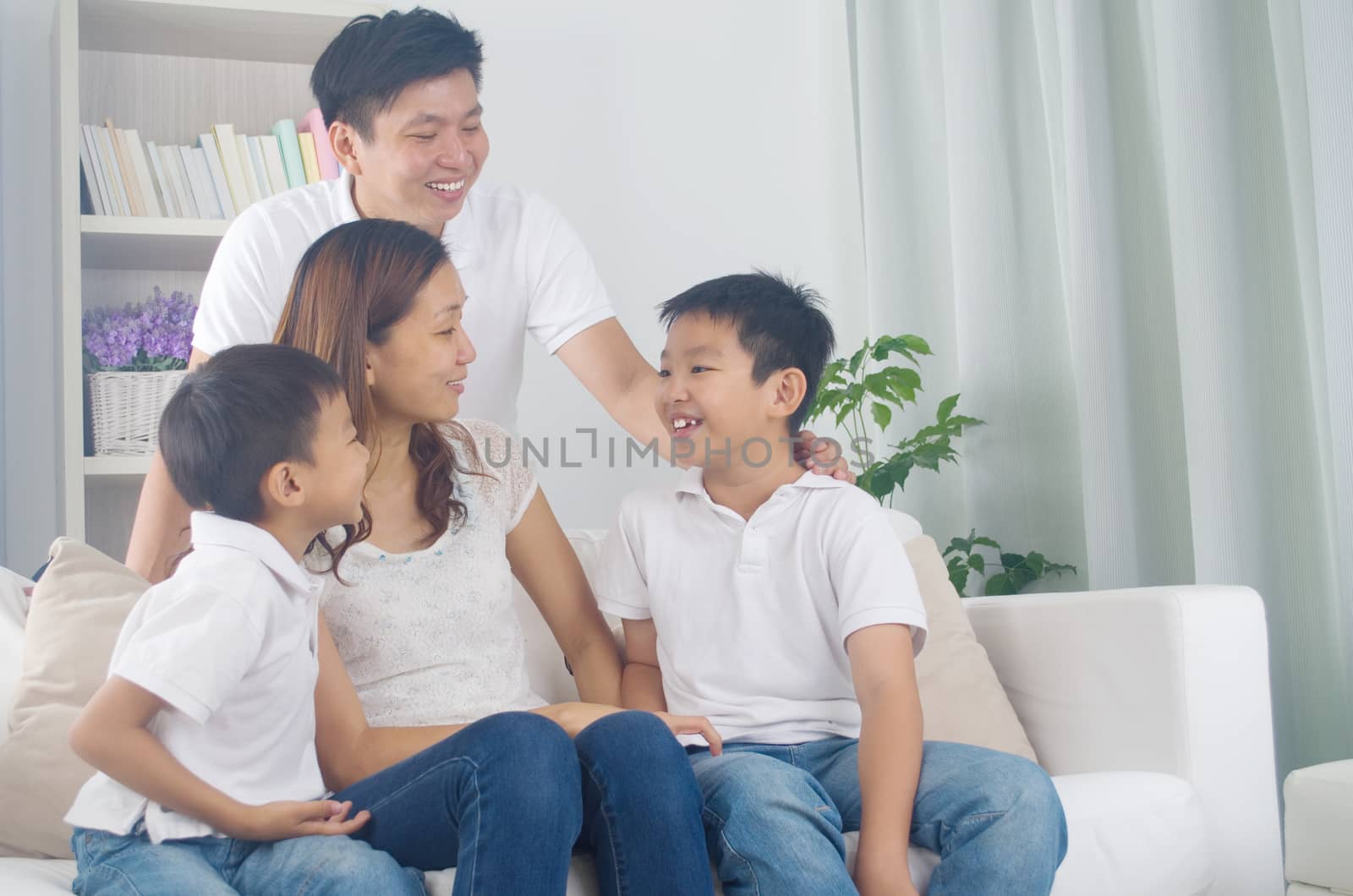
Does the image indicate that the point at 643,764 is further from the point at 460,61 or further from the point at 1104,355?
the point at 1104,355

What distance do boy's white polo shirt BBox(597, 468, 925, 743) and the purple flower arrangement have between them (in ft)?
5.19

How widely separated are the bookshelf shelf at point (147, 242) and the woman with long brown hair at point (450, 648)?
1392mm

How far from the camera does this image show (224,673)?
3.48 ft

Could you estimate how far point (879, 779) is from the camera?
1243 mm

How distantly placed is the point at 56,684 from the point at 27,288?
1.78m

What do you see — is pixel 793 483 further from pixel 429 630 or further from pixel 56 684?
pixel 56 684

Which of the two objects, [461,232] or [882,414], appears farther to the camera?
[882,414]

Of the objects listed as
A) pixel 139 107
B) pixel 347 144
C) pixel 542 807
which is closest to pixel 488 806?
pixel 542 807

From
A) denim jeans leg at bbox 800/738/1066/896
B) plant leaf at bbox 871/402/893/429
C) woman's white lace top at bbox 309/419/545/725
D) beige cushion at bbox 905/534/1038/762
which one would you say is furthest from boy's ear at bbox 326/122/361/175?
plant leaf at bbox 871/402/893/429

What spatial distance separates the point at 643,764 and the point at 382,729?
32cm

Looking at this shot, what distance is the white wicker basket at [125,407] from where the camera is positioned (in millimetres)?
2605

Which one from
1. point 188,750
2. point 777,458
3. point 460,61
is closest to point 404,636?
point 188,750

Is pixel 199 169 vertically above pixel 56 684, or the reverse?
pixel 199 169

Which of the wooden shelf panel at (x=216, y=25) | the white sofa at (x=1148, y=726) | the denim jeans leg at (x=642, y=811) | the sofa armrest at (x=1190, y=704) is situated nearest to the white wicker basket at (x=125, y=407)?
the wooden shelf panel at (x=216, y=25)
